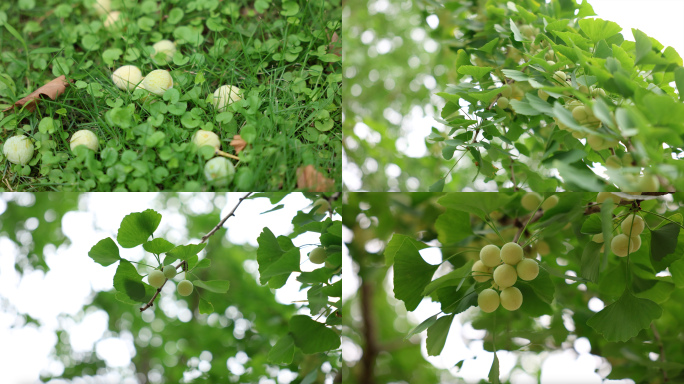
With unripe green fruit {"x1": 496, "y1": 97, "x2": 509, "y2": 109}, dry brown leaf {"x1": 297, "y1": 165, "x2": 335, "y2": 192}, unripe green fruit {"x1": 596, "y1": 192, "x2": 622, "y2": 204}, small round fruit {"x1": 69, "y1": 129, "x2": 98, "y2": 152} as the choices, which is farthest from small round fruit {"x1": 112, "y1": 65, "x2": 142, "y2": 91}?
unripe green fruit {"x1": 596, "y1": 192, "x2": 622, "y2": 204}

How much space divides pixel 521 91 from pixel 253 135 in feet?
1.32

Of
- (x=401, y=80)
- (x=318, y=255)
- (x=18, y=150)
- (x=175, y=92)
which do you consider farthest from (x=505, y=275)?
(x=401, y=80)

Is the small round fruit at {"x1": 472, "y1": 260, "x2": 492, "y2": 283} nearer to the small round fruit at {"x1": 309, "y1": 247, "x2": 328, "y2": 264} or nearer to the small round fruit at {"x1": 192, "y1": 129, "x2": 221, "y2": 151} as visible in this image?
the small round fruit at {"x1": 309, "y1": 247, "x2": 328, "y2": 264}

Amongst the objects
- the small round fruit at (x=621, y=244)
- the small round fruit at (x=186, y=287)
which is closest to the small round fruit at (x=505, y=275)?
the small round fruit at (x=621, y=244)

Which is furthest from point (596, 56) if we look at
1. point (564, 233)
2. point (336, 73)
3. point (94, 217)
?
point (94, 217)

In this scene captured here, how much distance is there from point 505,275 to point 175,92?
1.91ft

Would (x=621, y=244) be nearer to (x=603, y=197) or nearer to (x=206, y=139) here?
(x=603, y=197)

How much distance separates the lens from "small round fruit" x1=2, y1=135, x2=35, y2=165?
28.1 inches

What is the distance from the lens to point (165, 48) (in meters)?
0.86

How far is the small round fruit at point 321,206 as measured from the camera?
612 mm

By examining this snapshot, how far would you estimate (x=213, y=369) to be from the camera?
2.68 feet

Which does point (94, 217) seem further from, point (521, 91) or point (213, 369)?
point (521, 91)

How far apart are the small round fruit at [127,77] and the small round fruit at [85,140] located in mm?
113

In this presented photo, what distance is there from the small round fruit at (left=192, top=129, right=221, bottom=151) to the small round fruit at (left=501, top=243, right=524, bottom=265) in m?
0.44
